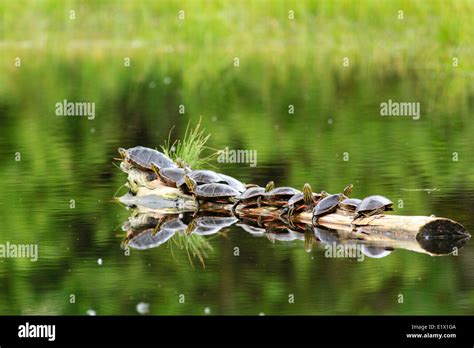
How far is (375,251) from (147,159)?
3105 mm

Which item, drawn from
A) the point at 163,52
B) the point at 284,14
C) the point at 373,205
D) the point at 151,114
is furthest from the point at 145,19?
the point at 373,205

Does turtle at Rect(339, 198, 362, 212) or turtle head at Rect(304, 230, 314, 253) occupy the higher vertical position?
turtle at Rect(339, 198, 362, 212)

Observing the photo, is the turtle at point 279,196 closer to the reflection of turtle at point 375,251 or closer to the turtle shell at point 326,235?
the turtle shell at point 326,235

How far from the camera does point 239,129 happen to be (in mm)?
17984

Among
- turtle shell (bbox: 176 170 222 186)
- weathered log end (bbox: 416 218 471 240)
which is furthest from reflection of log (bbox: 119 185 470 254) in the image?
turtle shell (bbox: 176 170 222 186)

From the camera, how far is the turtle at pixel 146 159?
12.7 metres

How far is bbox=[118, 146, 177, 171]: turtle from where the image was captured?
41.6 feet

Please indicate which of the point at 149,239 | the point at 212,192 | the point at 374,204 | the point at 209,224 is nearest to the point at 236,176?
the point at 212,192

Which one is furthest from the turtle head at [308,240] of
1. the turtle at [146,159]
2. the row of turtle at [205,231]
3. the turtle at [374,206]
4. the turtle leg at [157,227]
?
the turtle at [146,159]

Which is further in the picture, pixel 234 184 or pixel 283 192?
pixel 234 184

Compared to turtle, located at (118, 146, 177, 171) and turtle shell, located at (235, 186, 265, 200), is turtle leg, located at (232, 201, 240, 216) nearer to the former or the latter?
turtle shell, located at (235, 186, 265, 200)

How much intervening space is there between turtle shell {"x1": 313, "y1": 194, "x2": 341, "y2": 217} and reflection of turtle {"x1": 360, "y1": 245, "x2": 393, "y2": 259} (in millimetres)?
668

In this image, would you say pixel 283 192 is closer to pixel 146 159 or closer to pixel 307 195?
pixel 307 195

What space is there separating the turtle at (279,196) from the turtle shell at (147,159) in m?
1.32
